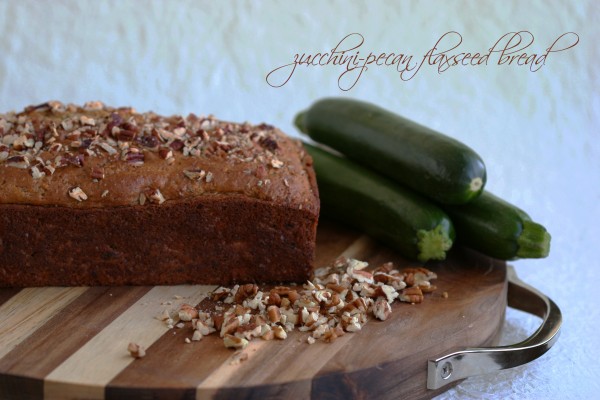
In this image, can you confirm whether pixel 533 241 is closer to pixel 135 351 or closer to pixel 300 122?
pixel 300 122

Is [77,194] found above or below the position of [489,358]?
above

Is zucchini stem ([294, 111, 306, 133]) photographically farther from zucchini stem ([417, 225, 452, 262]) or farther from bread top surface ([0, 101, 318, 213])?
zucchini stem ([417, 225, 452, 262])

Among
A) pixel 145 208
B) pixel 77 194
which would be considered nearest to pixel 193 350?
pixel 145 208

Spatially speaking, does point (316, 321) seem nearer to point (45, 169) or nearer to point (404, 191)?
point (404, 191)

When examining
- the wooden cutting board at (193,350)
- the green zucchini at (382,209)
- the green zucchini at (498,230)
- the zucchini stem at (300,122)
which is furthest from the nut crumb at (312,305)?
the zucchini stem at (300,122)

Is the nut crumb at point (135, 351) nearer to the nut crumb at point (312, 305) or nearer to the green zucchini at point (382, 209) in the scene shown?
the nut crumb at point (312, 305)

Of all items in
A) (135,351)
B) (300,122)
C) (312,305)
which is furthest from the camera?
(300,122)

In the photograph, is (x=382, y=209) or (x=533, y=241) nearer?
(x=533, y=241)

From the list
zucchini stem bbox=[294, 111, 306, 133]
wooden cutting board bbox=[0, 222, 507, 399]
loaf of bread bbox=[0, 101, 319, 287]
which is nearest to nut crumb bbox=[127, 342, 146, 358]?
wooden cutting board bbox=[0, 222, 507, 399]
